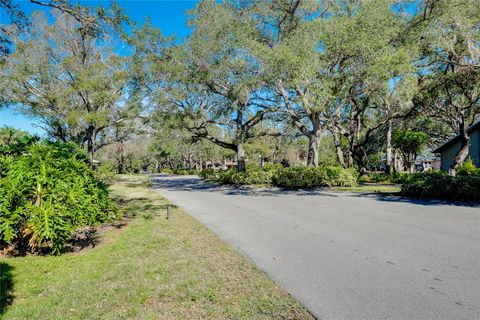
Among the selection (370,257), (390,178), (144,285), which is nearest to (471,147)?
(390,178)

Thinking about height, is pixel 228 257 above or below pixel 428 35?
below

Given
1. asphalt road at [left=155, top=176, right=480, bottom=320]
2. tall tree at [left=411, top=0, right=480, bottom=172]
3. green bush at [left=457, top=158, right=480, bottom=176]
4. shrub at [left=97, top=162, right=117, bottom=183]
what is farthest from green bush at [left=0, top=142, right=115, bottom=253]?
green bush at [left=457, top=158, right=480, bottom=176]

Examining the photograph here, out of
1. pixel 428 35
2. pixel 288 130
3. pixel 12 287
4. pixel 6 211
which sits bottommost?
pixel 12 287

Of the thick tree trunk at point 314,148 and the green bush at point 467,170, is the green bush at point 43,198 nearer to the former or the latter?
the thick tree trunk at point 314,148

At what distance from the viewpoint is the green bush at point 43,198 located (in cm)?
520

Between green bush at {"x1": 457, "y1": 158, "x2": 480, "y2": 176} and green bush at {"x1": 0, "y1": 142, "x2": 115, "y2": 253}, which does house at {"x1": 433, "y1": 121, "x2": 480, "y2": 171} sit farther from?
green bush at {"x1": 0, "y1": 142, "x2": 115, "y2": 253}

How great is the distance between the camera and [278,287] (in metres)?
4.01

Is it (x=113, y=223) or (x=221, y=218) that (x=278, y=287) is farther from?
(x=113, y=223)

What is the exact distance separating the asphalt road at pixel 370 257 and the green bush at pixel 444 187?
9.08 ft

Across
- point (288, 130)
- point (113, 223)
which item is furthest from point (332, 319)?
point (288, 130)

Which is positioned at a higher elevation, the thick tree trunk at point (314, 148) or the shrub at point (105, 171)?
the thick tree trunk at point (314, 148)

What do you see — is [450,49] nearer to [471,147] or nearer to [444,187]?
[444,187]

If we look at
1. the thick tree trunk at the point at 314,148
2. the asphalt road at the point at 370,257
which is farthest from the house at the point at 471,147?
the asphalt road at the point at 370,257

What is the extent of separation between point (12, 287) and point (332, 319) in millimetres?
4433
